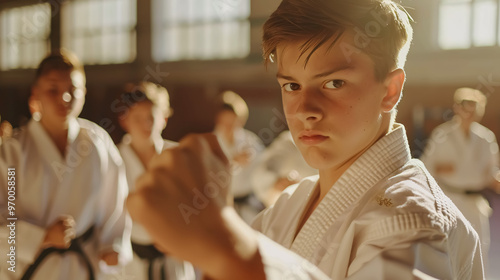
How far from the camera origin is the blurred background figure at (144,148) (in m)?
1.56

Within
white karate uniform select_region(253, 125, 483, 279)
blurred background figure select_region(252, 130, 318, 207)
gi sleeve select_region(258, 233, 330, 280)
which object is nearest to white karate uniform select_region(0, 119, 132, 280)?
blurred background figure select_region(252, 130, 318, 207)

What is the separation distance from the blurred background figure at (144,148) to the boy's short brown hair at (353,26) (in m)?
1.02

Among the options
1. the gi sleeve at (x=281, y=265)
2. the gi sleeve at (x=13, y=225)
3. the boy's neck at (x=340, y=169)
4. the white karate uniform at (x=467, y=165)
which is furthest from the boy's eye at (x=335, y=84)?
the white karate uniform at (x=467, y=165)

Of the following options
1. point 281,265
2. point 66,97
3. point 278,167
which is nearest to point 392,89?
point 281,265

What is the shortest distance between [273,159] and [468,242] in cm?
157

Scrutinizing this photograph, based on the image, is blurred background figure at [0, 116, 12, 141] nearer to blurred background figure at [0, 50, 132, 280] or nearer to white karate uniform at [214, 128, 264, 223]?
blurred background figure at [0, 50, 132, 280]

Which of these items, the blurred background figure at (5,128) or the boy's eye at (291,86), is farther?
the blurred background figure at (5,128)

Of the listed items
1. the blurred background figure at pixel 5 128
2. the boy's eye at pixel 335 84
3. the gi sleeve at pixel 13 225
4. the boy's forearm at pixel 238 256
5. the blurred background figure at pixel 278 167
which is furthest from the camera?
the blurred background figure at pixel 278 167

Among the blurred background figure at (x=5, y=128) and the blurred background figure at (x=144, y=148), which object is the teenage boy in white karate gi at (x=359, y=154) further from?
the blurred background figure at (x=5, y=128)

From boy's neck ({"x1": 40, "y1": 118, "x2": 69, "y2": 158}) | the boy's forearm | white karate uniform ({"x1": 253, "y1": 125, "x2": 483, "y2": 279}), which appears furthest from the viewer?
boy's neck ({"x1": 40, "y1": 118, "x2": 69, "y2": 158})

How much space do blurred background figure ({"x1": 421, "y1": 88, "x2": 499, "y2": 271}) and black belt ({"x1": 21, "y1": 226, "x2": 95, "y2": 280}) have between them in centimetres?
189

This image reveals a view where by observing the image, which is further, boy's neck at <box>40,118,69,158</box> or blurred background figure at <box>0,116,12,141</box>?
blurred background figure at <box>0,116,12,141</box>

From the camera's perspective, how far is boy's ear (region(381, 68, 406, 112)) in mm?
593

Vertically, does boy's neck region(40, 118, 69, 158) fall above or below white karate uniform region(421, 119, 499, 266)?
above
